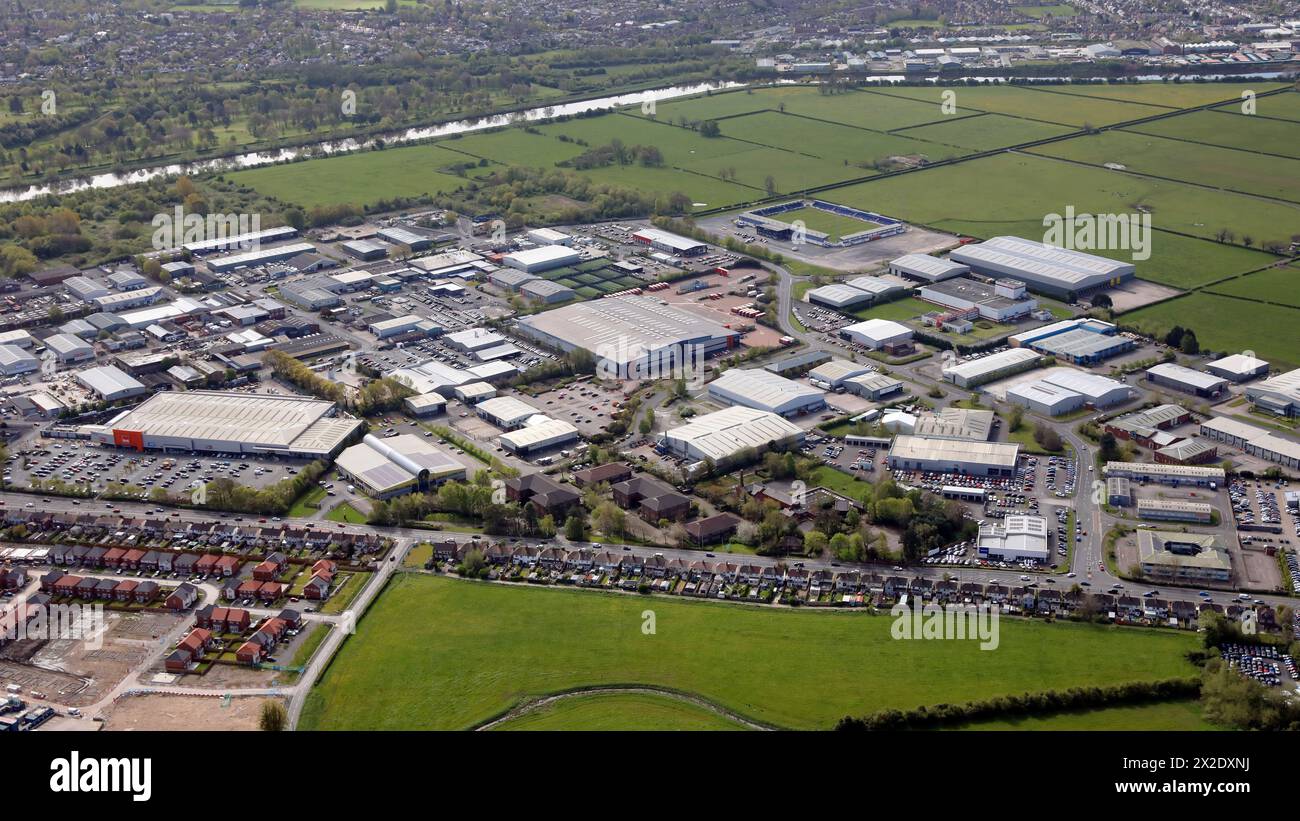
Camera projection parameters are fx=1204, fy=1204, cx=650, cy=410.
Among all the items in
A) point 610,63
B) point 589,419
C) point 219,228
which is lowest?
point 589,419

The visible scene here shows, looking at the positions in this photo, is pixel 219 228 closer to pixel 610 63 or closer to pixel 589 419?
pixel 589 419

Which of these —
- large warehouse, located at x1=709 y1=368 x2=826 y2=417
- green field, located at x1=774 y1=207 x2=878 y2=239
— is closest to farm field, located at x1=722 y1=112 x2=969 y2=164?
green field, located at x1=774 y1=207 x2=878 y2=239

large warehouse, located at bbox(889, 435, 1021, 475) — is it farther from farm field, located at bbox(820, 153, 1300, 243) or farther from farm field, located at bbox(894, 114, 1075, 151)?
farm field, located at bbox(894, 114, 1075, 151)

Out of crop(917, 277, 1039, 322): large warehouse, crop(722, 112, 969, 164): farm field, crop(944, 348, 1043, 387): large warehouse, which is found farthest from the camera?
crop(722, 112, 969, 164): farm field

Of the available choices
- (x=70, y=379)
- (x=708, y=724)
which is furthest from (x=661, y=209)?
(x=708, y=724)

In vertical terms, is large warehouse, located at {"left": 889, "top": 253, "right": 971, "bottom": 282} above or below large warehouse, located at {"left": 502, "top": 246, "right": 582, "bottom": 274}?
below

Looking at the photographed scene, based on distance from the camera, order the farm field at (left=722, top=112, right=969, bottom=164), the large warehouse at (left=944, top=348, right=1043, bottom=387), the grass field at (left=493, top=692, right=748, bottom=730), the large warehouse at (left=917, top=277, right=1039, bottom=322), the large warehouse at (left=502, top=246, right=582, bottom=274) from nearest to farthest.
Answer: the grass field at (left=493, top=692, right=748, bottom=730), the large warehouse at (left=944, top=348, right=1043, bottom=387), the large warehouse at (left=917, top=277, right=1039, bottom=322), the large warehouse at (left=502, top=246, right=582, bottom=274), the farm field at (left=722, top=112, right=969, bottom=164)

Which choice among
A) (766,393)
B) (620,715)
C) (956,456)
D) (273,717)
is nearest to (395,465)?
(766,393)

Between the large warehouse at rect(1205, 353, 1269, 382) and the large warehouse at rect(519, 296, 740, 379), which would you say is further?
the large warehouse at rect(519, 296, 740, 379)
